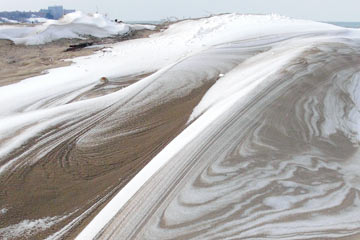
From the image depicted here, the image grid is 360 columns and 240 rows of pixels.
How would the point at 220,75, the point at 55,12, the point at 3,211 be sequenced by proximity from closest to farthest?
the point at 3,211 < the point at 220,75 < the point at 55,12

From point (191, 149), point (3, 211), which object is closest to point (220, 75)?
point (191, 149)

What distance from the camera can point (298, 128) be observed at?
292cm

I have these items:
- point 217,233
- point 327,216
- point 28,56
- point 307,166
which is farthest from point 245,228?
point 28,56

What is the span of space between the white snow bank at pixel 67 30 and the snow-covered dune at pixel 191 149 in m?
4.12

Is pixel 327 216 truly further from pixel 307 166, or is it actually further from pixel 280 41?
pixel 280 41

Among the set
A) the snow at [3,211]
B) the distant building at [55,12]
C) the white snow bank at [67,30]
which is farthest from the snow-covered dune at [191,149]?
the distant building at [55,12]

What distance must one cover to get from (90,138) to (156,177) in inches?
39.9

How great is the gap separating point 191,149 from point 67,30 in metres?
7.71

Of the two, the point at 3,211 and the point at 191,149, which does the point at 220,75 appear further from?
the point at 3,211

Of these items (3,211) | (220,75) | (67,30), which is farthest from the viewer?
(67,30)

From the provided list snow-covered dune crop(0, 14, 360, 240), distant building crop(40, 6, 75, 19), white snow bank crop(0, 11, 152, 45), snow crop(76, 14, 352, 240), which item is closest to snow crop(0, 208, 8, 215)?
snow-covered dune crop(0, 14, 360, 240)

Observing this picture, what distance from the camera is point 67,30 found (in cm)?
886

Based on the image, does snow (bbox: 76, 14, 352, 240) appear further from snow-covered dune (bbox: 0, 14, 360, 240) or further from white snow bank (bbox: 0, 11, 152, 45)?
white snow bank (bbox: 0, 11, 152, 45)

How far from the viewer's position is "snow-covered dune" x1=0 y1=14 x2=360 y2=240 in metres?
1.93
